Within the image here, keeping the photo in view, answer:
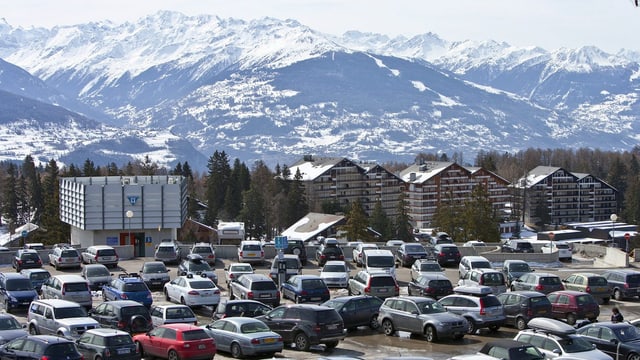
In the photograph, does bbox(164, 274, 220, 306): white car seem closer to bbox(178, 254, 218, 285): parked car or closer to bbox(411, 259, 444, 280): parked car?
bbox(178, 254, 218, 285): parked car

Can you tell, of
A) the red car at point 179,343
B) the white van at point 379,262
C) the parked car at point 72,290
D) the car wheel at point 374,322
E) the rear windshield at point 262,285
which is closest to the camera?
the red car at point 179,343

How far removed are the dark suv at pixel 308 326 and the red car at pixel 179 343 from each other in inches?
120

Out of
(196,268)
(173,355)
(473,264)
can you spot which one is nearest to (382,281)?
(473,264)

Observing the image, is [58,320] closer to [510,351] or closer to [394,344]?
[394,344]

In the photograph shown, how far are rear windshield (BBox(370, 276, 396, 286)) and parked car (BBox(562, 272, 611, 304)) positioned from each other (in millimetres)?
7650

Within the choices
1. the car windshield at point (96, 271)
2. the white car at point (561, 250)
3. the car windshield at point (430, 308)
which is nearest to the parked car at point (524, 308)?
the car windshield at point (430, 308)

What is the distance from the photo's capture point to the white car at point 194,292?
3566 cm

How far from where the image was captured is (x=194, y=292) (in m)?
35.8

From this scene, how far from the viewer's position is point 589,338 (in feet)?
91.3

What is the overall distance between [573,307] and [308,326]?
395 inches

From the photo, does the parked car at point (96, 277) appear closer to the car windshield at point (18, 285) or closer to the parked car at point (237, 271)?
the car windshield at point (18, 285)

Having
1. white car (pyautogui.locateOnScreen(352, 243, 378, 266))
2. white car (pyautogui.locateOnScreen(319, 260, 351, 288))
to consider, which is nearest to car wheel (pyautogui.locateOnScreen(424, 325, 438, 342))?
white car (pyautogui.locateOnScreen(319, 260, 351, 288))

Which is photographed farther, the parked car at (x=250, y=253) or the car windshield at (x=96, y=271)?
the parked car at (x=250, y=253)

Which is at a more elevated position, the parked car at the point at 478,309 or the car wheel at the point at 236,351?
the parked car at the point at 478,309
